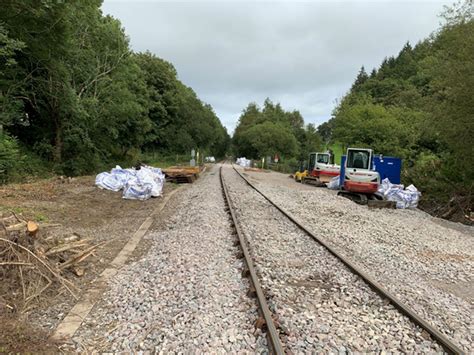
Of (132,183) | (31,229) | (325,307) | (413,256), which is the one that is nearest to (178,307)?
(325,307)

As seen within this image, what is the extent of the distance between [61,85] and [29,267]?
18.1 m

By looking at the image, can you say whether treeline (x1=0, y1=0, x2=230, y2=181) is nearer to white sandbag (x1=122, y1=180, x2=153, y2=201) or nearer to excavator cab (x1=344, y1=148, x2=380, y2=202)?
white sandbag (x1=122, y1=180, x2=153, y2=201)

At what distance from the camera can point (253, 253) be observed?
21.9ft

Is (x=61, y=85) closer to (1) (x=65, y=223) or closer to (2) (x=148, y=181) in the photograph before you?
(2) (x=148, y=181)

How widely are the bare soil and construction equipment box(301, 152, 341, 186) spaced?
14.6m

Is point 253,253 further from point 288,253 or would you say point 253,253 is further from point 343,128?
point 343,128

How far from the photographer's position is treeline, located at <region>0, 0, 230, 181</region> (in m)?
15.5

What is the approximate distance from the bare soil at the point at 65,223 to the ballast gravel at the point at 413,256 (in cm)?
445

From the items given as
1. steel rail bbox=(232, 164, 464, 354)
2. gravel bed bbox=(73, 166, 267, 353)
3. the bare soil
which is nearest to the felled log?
the bare soil

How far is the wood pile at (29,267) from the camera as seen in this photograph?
430cm

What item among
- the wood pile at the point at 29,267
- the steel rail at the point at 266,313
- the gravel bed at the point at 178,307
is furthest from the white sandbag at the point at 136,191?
the steel rail at the point at 266,313

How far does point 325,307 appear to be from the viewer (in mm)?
4492

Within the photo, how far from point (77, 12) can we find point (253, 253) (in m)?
18.5

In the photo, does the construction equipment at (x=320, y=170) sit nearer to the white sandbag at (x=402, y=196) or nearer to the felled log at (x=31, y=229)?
the white sandbag at (x=402, y=196)
